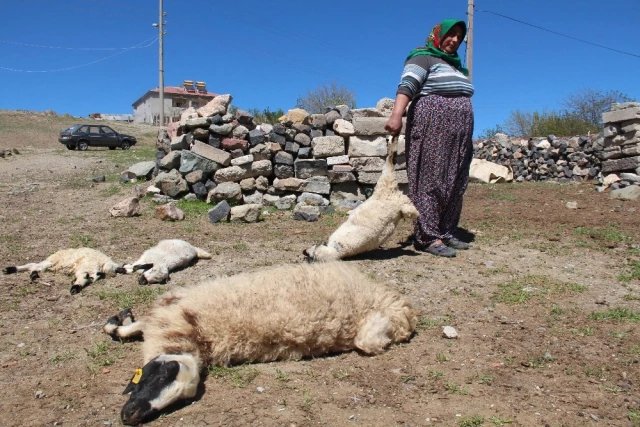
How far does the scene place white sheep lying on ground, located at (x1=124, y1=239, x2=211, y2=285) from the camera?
4348 mm

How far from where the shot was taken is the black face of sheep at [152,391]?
229 cm

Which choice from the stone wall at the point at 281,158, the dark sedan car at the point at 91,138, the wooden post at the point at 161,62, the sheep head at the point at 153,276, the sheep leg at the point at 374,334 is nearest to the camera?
the sheep leg at the point at 374,334

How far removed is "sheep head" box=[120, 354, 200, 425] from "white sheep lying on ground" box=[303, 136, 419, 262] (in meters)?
2.45

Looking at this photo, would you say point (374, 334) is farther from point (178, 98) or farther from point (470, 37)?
point (178, 98)

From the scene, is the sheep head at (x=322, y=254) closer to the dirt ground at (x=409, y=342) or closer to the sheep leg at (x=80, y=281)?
the dirt ground at (x=409, y=342)

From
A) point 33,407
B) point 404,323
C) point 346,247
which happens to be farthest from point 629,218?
point 33,407

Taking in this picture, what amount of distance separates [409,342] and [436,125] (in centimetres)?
251

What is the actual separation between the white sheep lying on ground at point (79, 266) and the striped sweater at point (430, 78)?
3.19 m

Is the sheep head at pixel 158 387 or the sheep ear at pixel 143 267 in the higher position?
the sheep ear at pixel 143 267

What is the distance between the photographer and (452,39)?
199 inches

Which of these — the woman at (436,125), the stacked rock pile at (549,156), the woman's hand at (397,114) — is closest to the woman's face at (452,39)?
the woman at (436,125)

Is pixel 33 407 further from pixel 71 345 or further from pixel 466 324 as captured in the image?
pixel 466 324

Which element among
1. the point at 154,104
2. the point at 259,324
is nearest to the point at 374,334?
the point at 259,324

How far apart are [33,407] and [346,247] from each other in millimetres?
2979
